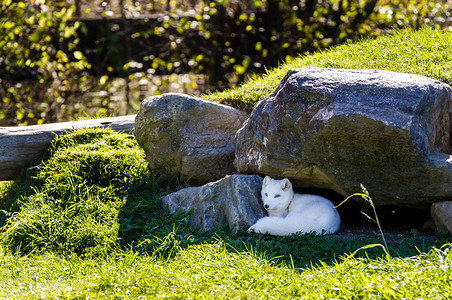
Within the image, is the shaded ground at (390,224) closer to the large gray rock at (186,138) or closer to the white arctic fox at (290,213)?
the white arctic fox at (290,213)

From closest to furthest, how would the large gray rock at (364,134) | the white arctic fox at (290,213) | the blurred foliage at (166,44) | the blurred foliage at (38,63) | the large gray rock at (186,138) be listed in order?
1. the large gray rock at (364,134)
2. the white arctic fox at (290,213)
3. the large gray rock at (186,138)
4. the blurred foliage at (38,63)
5. the blurred foliage at (166,44)

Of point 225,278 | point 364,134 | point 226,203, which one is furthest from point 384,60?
point 225,278

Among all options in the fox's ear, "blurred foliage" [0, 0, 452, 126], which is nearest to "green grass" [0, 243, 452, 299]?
the fox's ear

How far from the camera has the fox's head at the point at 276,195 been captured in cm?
463

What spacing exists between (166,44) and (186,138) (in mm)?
5111

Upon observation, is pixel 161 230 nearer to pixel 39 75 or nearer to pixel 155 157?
pixel 155 157

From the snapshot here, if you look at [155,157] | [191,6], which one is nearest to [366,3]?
[191,6]

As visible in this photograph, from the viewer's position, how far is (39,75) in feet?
32.2

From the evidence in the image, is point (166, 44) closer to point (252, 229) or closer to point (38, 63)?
point (38, 63)

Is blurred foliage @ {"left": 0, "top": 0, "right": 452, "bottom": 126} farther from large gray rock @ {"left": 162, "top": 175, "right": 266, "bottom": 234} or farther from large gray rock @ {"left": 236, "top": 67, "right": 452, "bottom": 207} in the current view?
large gray rock @ {"left": 236, "top": 67, "right": 452, "bottom": 207}

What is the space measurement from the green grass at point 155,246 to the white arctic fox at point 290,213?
0.12 meters

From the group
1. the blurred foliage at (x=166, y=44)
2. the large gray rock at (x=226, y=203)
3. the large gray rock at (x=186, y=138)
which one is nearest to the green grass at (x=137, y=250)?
the large gray rock at (x=226, y=203)

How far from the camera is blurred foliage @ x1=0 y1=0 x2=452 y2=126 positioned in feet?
32.2

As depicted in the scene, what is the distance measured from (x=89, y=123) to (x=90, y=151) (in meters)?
0.70
